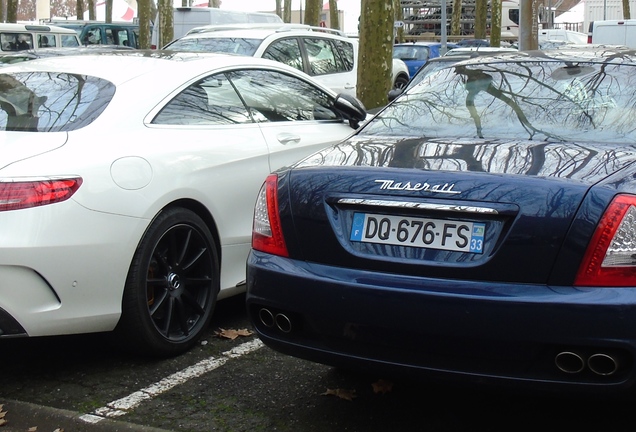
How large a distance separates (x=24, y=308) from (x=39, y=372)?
0.67 metres

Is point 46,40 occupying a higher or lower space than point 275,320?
higher

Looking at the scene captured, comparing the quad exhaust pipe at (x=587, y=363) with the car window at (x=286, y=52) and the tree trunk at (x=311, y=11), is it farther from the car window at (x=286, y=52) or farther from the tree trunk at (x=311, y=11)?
the tree trunk at (x=311, y=11)

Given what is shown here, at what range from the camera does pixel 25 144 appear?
4.64m

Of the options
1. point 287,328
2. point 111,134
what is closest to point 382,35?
point 111,134

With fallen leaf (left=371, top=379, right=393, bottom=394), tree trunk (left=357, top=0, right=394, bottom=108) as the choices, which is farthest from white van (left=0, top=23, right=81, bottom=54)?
fallen leaf (left=371, top=379, right=393, bottom=394)

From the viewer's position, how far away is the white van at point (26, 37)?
21000 millimetres

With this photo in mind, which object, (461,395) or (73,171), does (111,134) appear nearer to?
(73,171)

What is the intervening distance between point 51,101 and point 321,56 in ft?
32.1

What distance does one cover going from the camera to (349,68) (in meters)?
15.4

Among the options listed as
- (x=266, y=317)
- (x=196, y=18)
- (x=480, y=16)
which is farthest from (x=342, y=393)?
(x=480, y=16)

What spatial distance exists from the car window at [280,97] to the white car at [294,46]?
6.57m

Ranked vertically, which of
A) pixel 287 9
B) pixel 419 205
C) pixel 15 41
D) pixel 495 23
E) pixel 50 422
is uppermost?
pixel 287 9

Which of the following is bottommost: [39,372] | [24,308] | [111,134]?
[39,372]

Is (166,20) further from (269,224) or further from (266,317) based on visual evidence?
(266,317)
